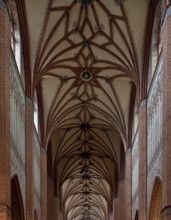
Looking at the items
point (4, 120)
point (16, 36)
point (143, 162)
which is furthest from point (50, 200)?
point (4, 120)

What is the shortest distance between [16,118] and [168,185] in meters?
8.93

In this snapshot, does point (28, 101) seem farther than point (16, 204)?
Yes

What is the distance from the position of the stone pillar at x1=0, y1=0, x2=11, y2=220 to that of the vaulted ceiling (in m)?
7.00

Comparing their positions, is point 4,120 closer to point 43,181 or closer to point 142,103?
point 142,103

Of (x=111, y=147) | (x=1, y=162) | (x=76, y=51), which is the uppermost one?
(x=76, y=51)

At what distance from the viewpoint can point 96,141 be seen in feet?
143

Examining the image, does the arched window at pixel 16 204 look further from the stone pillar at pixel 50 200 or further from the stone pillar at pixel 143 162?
the stone pillar at pixel 50 200

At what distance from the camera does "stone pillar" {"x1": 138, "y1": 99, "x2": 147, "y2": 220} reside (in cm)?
2619

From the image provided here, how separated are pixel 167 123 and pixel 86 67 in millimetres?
14494

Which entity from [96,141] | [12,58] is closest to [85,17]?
[12,58]

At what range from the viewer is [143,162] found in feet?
87.9

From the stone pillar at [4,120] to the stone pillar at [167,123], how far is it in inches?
229

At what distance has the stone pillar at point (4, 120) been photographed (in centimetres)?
1723

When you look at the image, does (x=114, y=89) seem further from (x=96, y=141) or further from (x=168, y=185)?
(x=168, y=185)
